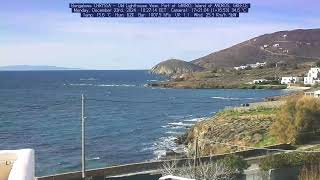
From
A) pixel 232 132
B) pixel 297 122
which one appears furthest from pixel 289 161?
pixel 232 132

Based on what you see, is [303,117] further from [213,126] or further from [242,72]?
[242,72]

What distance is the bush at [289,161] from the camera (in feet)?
65.4

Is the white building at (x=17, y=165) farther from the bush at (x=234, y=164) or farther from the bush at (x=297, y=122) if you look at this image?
the bush at (x=297, y=122)

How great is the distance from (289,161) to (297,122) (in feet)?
44.4

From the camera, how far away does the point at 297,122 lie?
33.3 meters

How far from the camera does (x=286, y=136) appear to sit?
32.8m

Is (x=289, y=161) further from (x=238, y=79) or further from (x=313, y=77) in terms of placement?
(x=238, y=79)

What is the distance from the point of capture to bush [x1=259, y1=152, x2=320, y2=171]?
65.4ft

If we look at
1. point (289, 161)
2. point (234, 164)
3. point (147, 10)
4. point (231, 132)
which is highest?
point (147, 10)

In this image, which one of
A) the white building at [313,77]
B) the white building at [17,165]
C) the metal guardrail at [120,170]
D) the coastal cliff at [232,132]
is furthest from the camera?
the white building at [313,77]

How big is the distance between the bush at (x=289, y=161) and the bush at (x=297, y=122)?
402 inches

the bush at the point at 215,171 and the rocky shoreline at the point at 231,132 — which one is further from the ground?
the bush at the point at 215,171

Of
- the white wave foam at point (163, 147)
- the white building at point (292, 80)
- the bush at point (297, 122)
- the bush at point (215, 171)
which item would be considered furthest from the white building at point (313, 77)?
the bush at point (215, 171)

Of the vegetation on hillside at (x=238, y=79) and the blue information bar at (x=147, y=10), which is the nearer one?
the blue information bar at (x=147, y=10)
